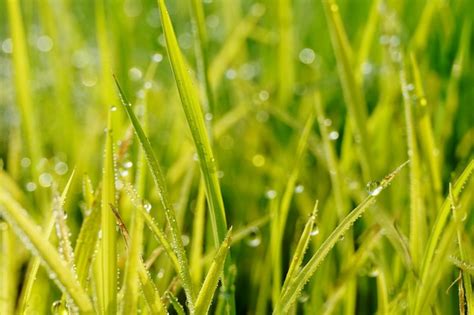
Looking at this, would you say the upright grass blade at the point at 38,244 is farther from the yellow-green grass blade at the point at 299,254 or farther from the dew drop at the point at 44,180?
the dew drop at the point at 44,180

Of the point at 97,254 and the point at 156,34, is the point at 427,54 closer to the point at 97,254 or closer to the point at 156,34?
the point at 156,34

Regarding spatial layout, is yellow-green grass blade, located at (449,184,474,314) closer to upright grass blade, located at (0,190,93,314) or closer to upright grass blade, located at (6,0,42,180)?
upright grass blade, located at (0,190,93,314)

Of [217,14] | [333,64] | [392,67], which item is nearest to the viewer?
[392,67]

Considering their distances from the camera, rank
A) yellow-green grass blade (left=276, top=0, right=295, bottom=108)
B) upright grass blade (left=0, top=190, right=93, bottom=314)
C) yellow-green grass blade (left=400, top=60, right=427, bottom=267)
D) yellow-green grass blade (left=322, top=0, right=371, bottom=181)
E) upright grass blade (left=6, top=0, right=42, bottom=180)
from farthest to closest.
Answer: yellow-green grass blade (left=276, top=0, right=295, bottom=108) < upright grass blade (left=6, top=0, right=42, bottom=180) < yellow-green grass blade (left=322, top=0, right=371, bottom=181) < yellow-green grass blade (left=400, top=60, right=427, bottom=267) < upright grass blade (left=0, top=190, right=93, bottom=314)

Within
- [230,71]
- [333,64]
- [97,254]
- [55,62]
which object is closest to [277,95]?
[230,71]

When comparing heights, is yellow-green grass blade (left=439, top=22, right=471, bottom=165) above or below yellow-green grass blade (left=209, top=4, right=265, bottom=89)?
below

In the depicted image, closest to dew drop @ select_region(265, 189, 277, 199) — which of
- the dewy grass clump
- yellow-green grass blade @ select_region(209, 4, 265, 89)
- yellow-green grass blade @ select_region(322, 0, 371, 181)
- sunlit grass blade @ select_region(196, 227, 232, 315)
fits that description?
the dewy grass clump

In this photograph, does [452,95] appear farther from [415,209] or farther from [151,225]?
[151,225]
